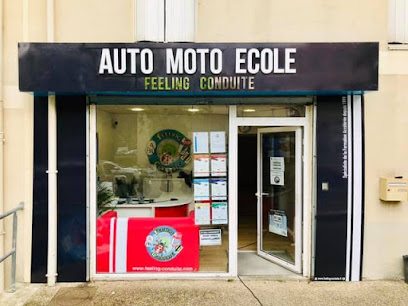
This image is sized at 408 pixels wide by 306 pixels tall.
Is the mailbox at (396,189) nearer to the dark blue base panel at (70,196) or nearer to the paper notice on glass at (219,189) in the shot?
the paper notice on glass at (219,189)

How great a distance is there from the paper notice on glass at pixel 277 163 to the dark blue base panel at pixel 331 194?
61cm

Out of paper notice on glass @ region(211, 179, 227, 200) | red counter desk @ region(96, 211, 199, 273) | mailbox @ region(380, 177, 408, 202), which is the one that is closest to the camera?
mailbox @ region(380, 177, 408, 202)

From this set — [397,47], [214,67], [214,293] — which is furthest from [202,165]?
[397,47]

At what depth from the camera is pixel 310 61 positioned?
3.80m

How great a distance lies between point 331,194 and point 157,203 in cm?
238

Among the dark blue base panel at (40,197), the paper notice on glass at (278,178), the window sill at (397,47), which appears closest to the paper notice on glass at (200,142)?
the paper notice on glass at (278,178)

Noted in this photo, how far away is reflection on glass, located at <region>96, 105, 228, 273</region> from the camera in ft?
14.3

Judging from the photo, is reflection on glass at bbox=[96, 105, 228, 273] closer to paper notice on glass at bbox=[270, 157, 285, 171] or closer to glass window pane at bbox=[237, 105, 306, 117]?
glass window pane at bbox=[237, 105, 306, 117]

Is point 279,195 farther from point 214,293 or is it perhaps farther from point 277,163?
point 214,293

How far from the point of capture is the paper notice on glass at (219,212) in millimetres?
4430

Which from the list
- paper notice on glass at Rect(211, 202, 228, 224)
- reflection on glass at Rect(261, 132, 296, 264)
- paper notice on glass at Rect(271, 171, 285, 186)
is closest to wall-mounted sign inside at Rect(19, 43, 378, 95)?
reflection on glass at Rect(261, 132, 296, 264)

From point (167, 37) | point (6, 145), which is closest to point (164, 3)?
point (167, 37)

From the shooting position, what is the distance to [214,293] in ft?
12.8

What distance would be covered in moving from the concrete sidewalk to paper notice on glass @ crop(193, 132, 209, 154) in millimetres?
1693
